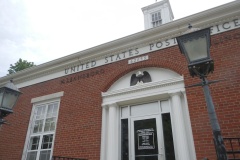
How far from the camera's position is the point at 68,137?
6844 millimetres

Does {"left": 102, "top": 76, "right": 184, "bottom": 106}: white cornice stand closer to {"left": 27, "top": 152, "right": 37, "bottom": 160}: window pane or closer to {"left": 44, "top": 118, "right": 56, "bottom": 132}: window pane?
{"left": 44, "top": 118, "right": 56, "bottom": 132}: window pane

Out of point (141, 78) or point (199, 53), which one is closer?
point (199, 53)

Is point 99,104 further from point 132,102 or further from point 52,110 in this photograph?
point 52,110

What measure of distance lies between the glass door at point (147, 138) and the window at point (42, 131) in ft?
10.1

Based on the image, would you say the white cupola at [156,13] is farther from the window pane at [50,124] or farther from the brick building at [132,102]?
the window pane at [50,124]

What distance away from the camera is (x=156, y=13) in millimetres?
10211

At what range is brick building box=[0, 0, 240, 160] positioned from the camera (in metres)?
5.25

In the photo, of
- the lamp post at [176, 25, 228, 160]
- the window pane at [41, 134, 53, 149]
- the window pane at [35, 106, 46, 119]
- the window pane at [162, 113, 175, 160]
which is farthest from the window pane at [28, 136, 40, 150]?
the lamp post at [176, 25, 228, 160]

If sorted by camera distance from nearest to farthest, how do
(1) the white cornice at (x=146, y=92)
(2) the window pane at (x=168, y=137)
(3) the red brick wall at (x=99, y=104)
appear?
(3) the red brick wall at (x=99, y=104) → (2) the window pane at (x=168, y=137) → (1) the white cornice at (x=146, y=92)

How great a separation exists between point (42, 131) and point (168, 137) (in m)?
4.71

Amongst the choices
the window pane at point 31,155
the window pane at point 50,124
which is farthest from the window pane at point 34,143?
the window pane at point 50,124

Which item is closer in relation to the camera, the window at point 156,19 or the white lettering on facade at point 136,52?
the white lettering on facade at point 136,52

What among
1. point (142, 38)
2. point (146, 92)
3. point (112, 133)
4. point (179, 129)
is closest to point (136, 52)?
point (142, 38)

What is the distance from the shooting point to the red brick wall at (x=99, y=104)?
499 centimetres
